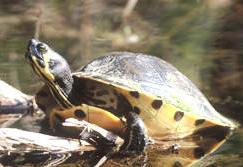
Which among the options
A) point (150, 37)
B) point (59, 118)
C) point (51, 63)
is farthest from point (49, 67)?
point (150, 37)

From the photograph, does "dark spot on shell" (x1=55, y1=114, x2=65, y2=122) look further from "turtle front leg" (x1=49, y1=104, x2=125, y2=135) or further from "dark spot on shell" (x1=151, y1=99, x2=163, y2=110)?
"dark spot on shell" (x1=151, y1=99, x2=163, y2=110)

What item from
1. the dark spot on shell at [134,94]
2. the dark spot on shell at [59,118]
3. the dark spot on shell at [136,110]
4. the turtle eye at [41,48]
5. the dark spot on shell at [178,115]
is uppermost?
the turtle eye at [41,48]

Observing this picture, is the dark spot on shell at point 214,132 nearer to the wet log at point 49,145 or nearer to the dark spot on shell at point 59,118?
the wet log at point 49,145

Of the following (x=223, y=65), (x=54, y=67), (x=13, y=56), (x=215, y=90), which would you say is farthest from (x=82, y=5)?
(x=54, y=67)

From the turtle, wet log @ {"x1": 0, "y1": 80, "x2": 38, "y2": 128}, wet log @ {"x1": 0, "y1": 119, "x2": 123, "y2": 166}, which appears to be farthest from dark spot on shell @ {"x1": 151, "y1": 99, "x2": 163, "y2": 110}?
wet log @ {"x1": 0, "y1": 80, "x2": 38, "y2": 128}

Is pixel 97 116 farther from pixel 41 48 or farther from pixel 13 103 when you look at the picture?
pixel 13 103

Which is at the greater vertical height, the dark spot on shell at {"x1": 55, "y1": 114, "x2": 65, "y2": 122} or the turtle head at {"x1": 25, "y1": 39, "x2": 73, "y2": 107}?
the turtle head at {"x1": 25, "y1": 39, "x2": 73, "y2": 107}

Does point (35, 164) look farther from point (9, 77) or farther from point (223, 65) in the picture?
point (223, 65)

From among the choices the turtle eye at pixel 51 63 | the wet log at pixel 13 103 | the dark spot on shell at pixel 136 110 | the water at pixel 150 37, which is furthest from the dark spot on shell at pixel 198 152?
the wet log at pixel 13 103
